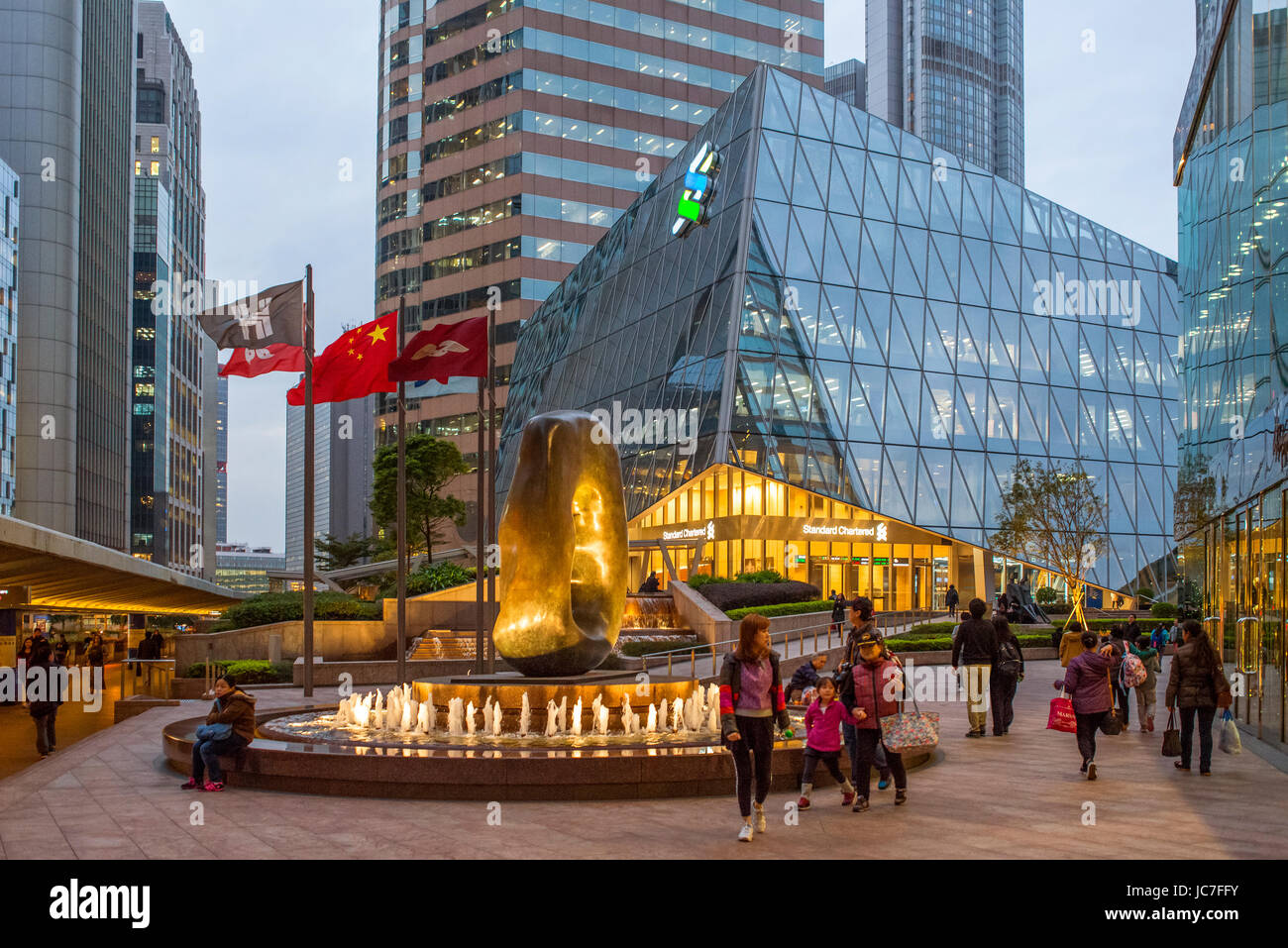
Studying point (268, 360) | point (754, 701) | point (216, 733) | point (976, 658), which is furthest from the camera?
point (268, 360)

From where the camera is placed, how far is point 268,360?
76.9 feet

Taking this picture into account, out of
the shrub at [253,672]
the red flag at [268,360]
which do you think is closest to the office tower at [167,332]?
the shrub at [253,672]

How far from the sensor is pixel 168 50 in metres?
134

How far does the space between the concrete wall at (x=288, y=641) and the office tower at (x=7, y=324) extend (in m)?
42.0

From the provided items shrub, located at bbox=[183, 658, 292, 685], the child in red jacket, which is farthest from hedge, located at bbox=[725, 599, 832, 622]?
the child in red jacket

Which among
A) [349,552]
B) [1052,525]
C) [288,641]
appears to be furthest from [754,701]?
[349,552]

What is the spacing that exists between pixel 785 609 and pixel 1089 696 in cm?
2273

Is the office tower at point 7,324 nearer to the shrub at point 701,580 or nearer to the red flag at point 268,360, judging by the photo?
the shrub at point 701,580

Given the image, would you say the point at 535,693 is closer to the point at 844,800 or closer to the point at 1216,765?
the point at 844,800

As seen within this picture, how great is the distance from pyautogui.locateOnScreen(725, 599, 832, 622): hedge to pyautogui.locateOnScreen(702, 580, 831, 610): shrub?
65 centimetres

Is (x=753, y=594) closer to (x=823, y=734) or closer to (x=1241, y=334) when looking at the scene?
(x=1241, y=334)

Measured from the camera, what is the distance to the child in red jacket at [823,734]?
10867mm
